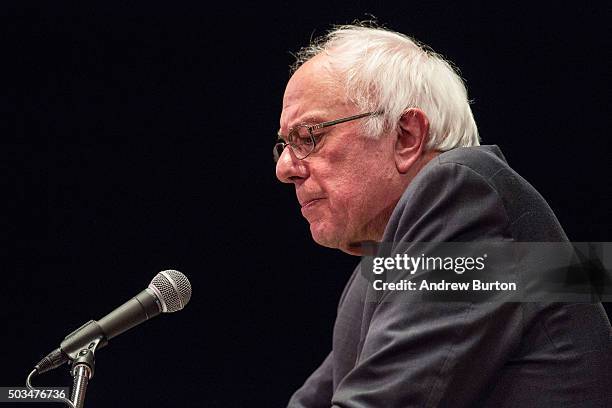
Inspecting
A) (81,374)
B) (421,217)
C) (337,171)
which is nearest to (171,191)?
(337,171)

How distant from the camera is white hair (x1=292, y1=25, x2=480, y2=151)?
1779 millimetres

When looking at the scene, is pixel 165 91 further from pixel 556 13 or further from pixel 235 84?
pixel 556 13

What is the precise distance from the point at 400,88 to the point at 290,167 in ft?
1.06

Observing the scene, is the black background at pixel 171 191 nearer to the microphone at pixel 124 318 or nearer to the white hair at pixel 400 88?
the white hair at pixel 400 88

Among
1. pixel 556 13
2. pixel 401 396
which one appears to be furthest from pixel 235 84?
pixel 401 396

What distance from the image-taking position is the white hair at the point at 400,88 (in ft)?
5.84

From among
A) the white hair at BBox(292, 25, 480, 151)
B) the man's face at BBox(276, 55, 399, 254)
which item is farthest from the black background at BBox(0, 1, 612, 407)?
the man's face at BBox(276, 55, 399, 254)

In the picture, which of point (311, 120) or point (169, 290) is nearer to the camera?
point (169, 290)

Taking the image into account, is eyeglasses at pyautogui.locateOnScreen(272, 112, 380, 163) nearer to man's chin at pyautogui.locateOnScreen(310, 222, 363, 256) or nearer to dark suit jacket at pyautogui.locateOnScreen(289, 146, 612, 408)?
man's chin at pyautogui.locateOnScreen(310, 222, 363, 256)

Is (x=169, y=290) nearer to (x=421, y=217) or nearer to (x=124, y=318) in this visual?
(x=124, y=318)

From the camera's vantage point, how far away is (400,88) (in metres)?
1.79

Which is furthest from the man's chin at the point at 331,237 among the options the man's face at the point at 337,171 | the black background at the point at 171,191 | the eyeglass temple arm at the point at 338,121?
the black background at the point at 171,191

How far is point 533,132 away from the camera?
274cm

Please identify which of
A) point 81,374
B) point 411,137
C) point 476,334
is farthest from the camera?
point 411,137
